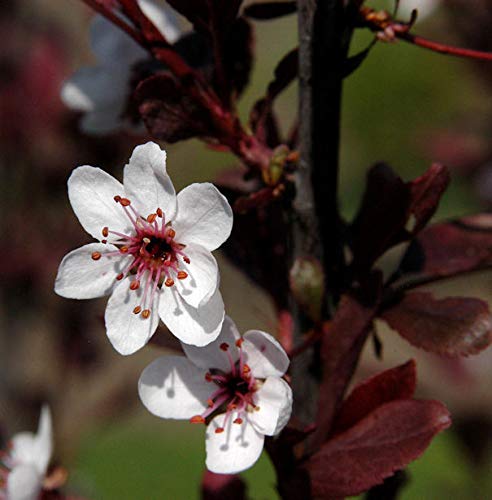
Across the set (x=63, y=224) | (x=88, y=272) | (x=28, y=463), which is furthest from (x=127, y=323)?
(x=63, y=224)

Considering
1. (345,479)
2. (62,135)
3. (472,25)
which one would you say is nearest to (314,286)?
(345,479)

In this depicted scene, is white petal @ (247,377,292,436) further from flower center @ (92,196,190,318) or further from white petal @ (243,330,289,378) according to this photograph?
flower center @ (92,196,190,318)

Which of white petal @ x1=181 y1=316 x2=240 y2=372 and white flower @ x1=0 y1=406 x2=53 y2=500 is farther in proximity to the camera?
white flower @ x1=0 y1=406 x2=53 y2=500

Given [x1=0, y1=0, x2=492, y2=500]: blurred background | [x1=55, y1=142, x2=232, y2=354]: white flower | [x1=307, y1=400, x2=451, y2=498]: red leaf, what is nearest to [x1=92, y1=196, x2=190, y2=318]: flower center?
[x1=55, y1=142, x2=232, y2=354]: white flower

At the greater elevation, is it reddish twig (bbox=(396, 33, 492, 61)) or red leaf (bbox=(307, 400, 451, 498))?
reddish twig (bbox=(396, 33, 492, 61))

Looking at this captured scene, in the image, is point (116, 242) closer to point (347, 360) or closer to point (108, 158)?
point (347, 360)

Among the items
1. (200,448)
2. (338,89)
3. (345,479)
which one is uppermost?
(338,89)

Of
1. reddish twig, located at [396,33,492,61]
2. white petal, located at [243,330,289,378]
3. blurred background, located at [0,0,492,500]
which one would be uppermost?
reddish twig, located at [396,33,492,61]
